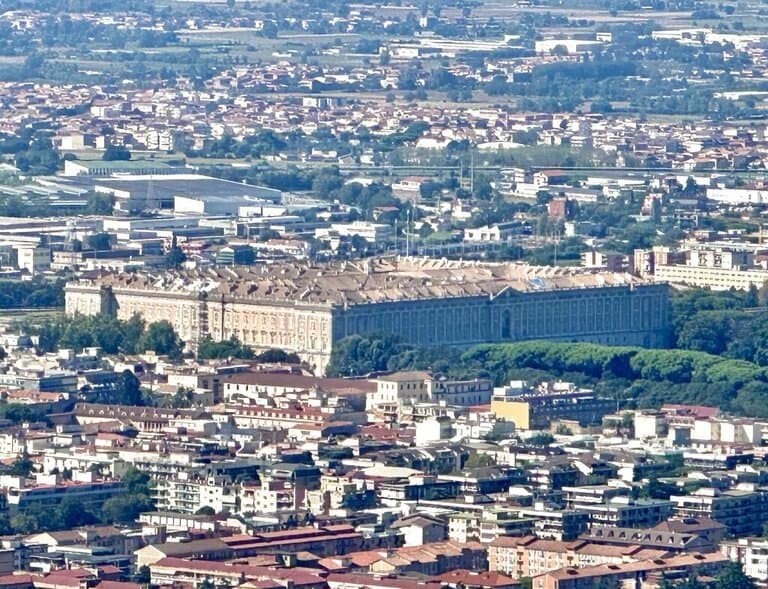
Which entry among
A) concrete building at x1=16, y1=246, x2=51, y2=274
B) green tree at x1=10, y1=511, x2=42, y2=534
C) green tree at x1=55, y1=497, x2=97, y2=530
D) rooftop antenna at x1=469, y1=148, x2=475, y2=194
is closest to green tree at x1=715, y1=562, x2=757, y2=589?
green tree at x1=55, y1=497, x2=97, y2=530

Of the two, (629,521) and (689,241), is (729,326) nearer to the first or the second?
(689,241)

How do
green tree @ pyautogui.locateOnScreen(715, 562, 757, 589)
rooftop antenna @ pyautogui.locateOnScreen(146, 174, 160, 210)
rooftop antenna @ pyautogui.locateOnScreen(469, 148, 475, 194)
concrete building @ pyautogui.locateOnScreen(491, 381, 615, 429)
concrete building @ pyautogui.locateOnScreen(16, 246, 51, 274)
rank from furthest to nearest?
rooftop antenna @ pyautogui.locateOnScreen(469, 148, 475, 194)
rooftop antenna @ pyautogui.locateOnScreen(146, 174, 160, 210)
concrete building @ pyautogui.locateOnScreen(16, 246, 51, 274)
concrete building @ pyautogui.locateOnScreen(491, 381, 615, 429)
green tree @ pyautogui.locateOnScreen(715, 562, 757, 589)

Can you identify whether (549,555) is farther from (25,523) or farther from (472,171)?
(472,171)

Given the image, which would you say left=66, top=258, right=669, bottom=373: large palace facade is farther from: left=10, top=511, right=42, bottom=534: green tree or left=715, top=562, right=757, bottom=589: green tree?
left=715, top=562, right=757, bottom=589: green tree

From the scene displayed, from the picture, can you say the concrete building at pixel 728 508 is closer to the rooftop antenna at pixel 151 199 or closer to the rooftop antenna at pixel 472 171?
the rooftop antenna at pixel 151 199

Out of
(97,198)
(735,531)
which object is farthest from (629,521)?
(97,198)

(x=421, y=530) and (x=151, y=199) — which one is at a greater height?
(x=421, y=530)

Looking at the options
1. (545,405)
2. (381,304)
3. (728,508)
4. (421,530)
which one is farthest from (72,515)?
(381,304)

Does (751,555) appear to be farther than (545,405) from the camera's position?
No
